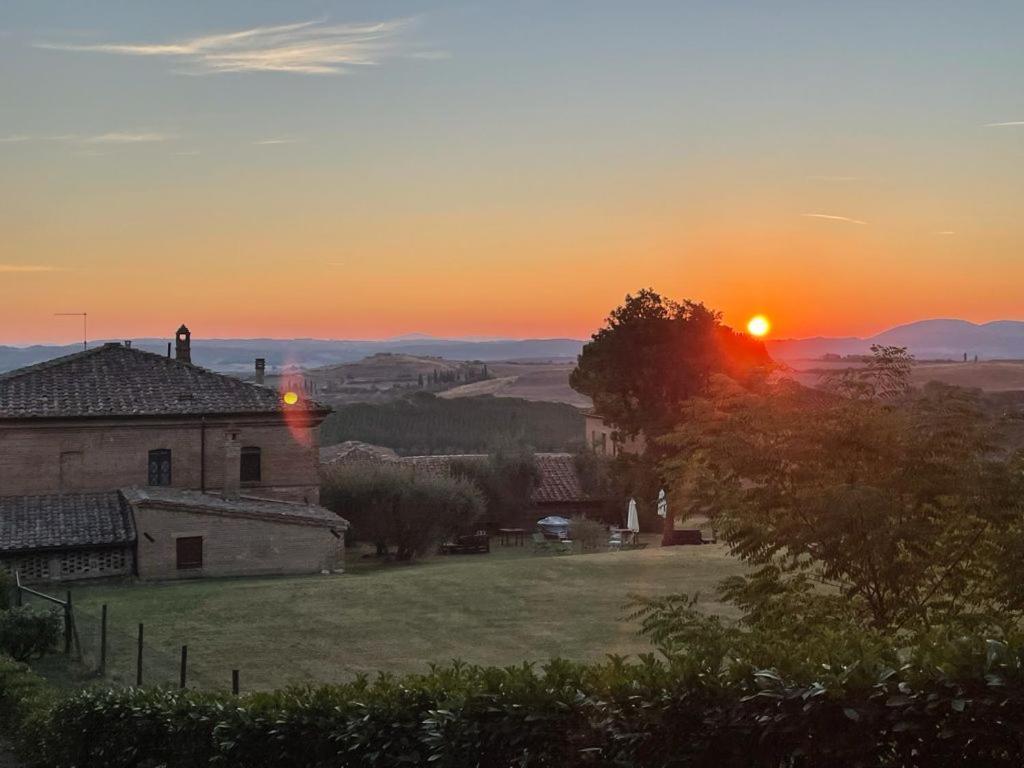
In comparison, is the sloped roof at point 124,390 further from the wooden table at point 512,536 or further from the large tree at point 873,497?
the large tree at point 873,497

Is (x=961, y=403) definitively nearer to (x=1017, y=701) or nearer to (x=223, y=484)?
(x=1017, y=701)

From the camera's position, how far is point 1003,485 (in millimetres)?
11945

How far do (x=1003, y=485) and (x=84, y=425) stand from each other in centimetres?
3236

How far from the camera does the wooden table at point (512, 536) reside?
161ft

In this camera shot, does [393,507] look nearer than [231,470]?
No

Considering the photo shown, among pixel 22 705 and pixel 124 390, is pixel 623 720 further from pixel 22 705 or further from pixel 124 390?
pixel 124 390

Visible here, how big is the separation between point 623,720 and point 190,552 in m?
29.1

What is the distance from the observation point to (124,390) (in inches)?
1524

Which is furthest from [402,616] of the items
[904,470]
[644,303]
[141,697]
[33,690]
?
[644,303]

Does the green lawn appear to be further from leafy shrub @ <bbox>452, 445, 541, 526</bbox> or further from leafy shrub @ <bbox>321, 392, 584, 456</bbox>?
leafy shrub @ <bbox>321, 392, 584, 456</bbox>

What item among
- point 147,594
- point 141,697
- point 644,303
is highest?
point 644,303

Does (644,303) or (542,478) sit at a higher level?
(644,303)

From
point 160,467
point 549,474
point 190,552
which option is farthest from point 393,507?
point 549,474

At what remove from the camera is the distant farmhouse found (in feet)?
109
